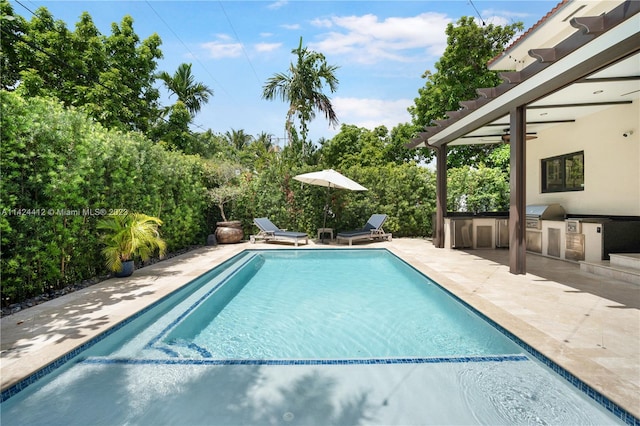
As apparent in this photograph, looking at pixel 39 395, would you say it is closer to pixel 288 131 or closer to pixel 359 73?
pixel 359 73

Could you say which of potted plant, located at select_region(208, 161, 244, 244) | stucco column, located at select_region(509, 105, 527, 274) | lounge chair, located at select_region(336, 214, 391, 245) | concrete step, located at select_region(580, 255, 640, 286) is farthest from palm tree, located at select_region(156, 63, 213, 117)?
concrete step, located at select_region(580, 255, 640, 286)

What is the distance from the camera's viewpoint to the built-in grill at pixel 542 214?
9453mm

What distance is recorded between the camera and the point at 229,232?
12789mm

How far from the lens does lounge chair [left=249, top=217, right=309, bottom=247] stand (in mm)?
12062

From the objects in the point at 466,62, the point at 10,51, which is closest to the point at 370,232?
the point at 466,62

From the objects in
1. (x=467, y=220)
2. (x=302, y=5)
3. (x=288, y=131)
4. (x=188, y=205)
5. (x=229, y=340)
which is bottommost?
(x=229, y=340)

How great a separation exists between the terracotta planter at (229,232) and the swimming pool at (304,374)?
7275mm

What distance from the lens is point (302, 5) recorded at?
1072 centimetres

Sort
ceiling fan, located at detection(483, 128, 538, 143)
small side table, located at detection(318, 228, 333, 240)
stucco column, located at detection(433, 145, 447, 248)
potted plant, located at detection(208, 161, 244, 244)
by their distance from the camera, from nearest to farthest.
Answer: ceiling fan, located at detection(483, 128, 538, 143)
stucco column, located at detection(433, 145, 447, 248)
potted plant, located at detection(208, 161, 244, 244)
small side table, located at detection(318, 228, 333, 240)

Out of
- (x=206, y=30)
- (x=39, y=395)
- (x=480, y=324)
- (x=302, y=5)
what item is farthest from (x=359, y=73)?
(x=39, y=395)

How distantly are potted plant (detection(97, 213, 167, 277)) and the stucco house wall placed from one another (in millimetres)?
10709

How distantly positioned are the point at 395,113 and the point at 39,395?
28.8m

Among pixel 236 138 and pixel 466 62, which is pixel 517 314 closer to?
pixel 466 62

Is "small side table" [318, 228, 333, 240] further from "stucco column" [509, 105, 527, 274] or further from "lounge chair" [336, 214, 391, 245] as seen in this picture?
"stucco column" [509, 105, 527, 274]
